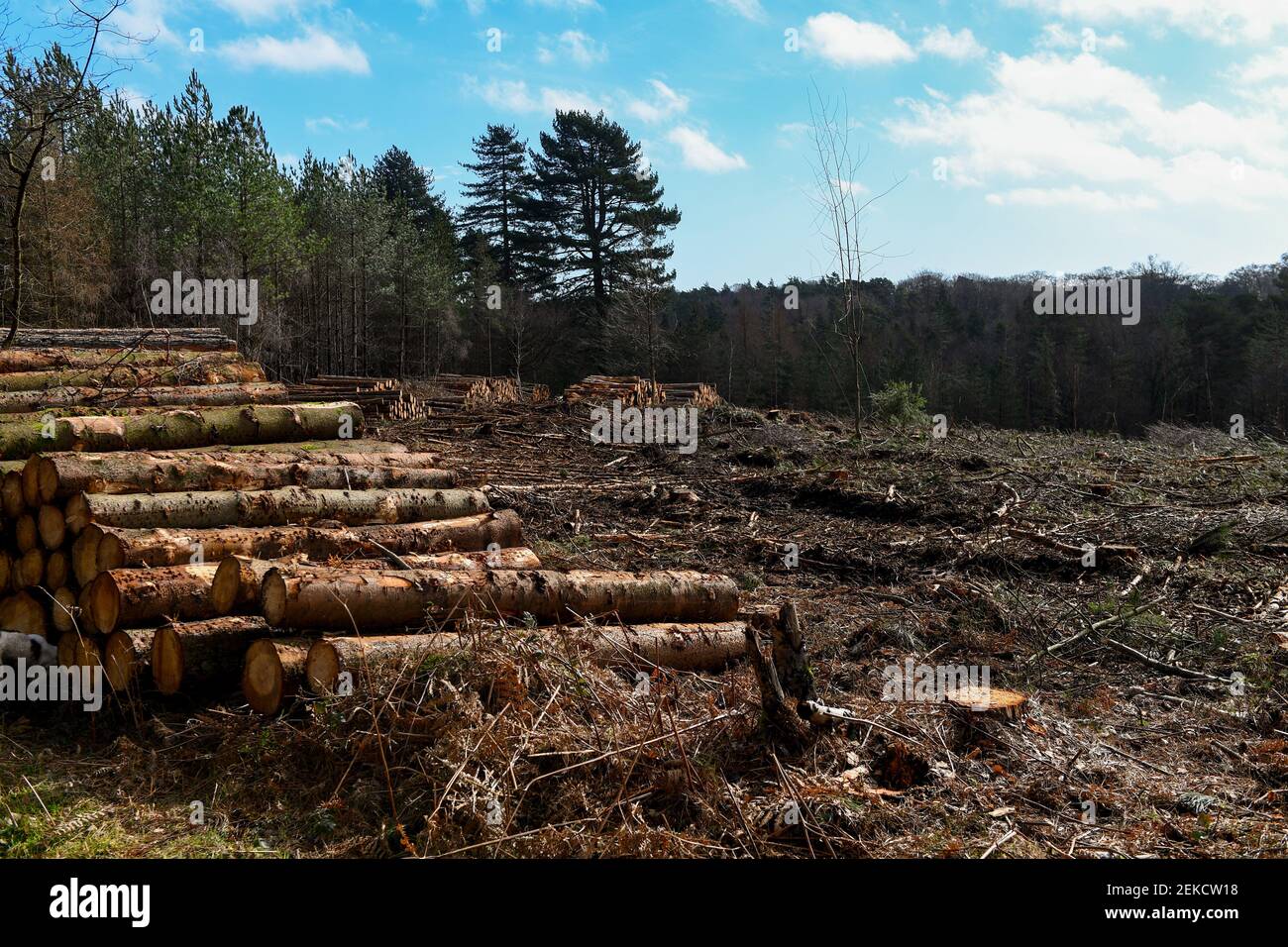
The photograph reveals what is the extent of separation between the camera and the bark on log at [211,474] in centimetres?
578

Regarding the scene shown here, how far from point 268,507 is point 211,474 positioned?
22.9 inches

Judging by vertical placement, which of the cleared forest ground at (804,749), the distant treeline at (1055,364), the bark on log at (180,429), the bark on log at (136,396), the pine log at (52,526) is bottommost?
the cleared forest ground at (804,749)

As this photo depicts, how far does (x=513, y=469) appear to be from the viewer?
13875 millimetres

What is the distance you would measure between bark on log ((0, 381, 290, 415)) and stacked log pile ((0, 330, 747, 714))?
0.12ft

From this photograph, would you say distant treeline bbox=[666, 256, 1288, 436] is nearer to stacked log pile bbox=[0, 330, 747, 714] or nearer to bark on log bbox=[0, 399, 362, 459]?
bark on log bbox=[0, 399, 362, 459]

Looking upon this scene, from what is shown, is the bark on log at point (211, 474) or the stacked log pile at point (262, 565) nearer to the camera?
the stacked log pile at point (262, 565)

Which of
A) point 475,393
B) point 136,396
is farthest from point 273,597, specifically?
point 475,393

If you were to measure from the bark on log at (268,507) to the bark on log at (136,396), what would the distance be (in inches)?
90.2

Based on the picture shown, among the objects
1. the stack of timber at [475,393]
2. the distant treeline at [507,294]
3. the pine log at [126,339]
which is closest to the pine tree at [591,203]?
the distant treeline at [507,294]

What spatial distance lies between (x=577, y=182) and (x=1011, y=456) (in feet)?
109

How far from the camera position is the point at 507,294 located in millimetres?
41938

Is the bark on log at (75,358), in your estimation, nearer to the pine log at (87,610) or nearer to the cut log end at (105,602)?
the pine log at (87,610)

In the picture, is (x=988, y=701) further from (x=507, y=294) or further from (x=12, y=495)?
(x=507, y=294)

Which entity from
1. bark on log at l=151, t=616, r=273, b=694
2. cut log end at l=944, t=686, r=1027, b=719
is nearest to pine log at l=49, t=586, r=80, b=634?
bark on log at l=151, t=616, r=273, b=694
